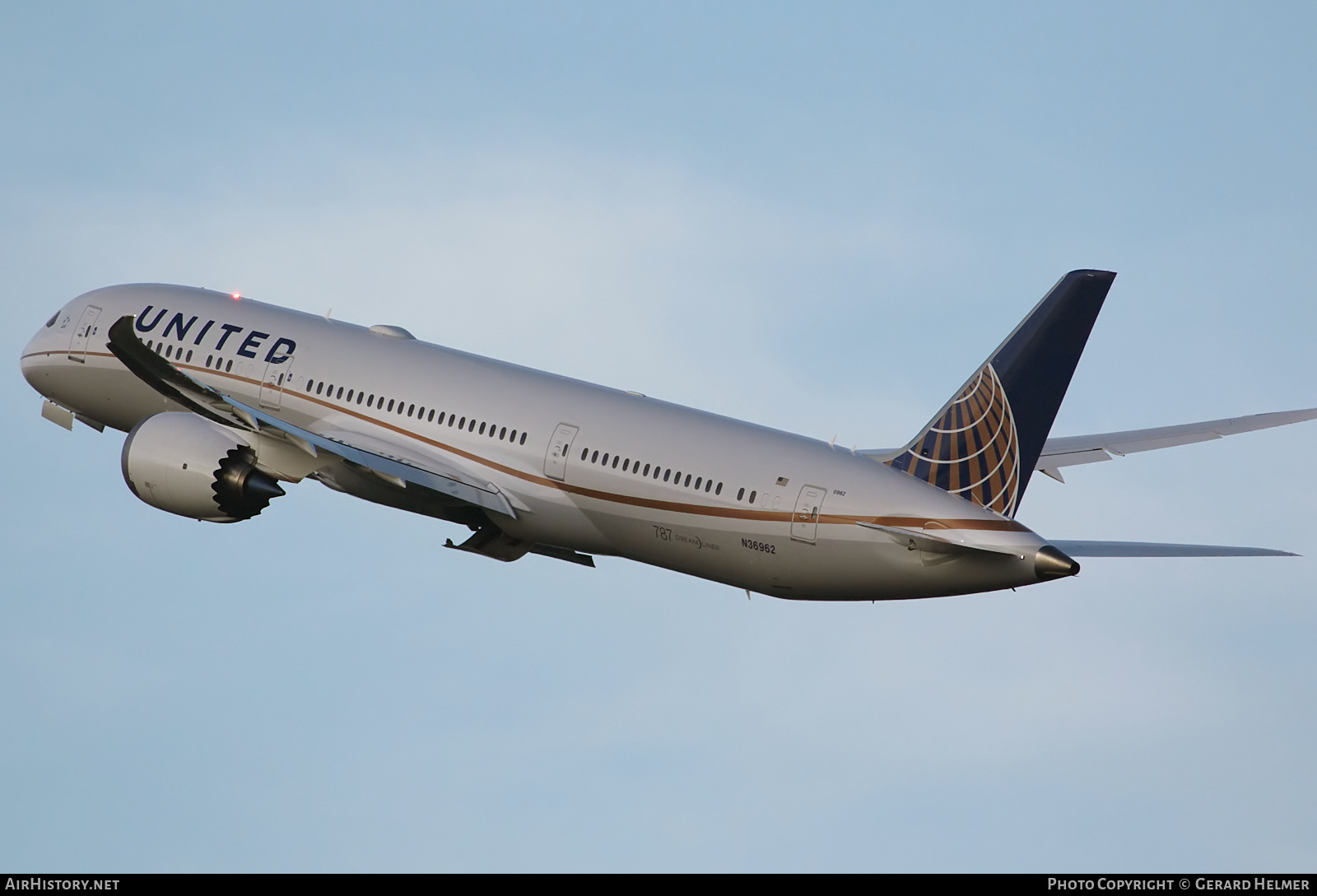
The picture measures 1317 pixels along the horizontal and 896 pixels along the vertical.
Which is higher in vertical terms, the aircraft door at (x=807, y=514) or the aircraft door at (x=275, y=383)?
the aircraft door at (x=275, y=383)

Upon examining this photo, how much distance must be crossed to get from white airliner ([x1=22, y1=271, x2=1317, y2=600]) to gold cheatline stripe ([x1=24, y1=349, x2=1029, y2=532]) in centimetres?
4

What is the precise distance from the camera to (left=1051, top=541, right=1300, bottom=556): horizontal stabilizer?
89.2ft

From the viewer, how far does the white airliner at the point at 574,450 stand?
28578 mm

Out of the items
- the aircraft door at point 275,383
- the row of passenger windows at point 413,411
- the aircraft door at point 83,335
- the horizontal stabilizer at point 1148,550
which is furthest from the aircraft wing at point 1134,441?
the aircraft door at point 83,335

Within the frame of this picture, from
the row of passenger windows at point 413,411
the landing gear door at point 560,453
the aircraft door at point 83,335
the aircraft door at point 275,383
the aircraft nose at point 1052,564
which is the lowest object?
the aircraft nose at point 1052,564

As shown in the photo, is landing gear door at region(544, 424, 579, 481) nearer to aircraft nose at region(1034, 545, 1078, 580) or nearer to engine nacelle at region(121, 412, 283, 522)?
engine nacelle at region(121, 412, 283, 522)

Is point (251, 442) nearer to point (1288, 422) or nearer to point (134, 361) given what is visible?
point (134, 361)

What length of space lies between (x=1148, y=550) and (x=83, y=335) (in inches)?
954

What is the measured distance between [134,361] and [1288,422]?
22400mm

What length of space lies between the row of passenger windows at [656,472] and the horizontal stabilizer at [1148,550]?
5.65 meters

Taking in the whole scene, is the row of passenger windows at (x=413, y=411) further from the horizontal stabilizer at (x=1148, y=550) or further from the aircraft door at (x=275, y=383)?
the horizontal stabilizer at (x=1148, y=550)

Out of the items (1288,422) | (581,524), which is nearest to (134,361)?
(581,524)

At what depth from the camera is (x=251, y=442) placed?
33.3 m

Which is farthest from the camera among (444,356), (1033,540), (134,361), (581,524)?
(444,356)
